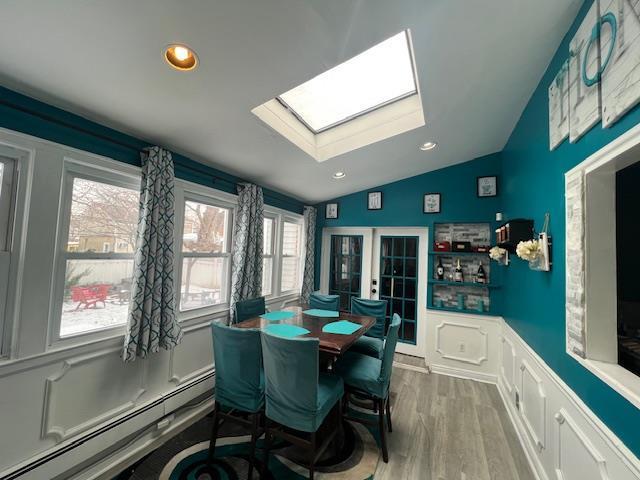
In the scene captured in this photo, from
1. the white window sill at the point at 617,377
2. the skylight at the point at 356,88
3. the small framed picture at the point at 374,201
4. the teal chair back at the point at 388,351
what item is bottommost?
the teal chair back at the point at 388,351

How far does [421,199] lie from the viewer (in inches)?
150

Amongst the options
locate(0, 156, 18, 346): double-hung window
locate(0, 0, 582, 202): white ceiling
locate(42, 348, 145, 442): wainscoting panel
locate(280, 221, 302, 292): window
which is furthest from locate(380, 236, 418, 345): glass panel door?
locate(0, 156, 18, 346): double-hung window

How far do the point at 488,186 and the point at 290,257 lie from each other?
3.04m

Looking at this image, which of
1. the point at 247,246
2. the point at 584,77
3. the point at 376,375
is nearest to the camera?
the point at 584,77

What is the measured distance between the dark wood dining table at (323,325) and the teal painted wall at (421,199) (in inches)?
72.3

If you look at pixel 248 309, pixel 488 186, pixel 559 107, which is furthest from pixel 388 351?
pixel 488 186

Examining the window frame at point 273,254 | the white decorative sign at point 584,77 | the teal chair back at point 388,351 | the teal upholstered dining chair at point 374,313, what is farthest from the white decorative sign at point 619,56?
the window frame at point 273,254

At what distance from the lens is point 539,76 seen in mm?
1966

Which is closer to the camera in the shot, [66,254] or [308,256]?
[66,254]

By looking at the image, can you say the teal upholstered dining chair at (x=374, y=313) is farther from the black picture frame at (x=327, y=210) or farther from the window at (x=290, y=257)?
the black picture frame at (x=327, y=210)

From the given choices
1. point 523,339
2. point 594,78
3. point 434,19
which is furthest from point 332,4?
point 523,339

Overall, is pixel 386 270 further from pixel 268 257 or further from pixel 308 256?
pixel 268 257

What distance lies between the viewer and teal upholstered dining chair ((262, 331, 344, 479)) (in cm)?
156

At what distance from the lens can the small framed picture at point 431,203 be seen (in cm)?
369
